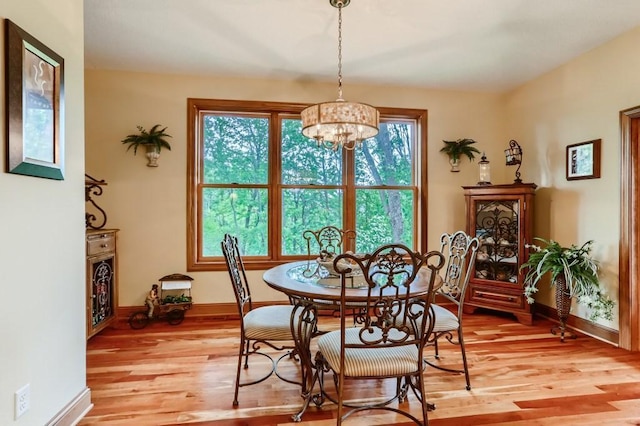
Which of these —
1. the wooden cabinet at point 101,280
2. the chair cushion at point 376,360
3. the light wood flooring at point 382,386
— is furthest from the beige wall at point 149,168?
the chair cushion at point 376,360

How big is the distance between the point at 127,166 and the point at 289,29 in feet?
7.17

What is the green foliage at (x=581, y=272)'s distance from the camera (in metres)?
2.89

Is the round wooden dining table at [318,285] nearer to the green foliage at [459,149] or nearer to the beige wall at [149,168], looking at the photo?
the beige wall at [149,168]

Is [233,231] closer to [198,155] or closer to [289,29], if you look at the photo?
[198,155]

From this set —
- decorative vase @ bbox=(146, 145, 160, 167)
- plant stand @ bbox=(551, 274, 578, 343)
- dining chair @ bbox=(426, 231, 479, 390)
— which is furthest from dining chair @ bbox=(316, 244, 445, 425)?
decorative vase @ bbox=(146, 145, 160, 167)

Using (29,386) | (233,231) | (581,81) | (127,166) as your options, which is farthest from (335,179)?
(29,386)

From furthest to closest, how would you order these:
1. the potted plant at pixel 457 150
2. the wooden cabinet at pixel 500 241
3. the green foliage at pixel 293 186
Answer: the potted plant at pixel 457 150 < the green foliage at pixel 293 186 < the wooden cabinet at pixel 500 241

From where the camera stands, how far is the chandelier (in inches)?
86.8

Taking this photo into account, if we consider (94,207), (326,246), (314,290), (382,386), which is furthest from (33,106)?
(326,246)

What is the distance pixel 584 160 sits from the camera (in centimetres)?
Answer: 316

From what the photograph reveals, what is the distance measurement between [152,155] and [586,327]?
456cm

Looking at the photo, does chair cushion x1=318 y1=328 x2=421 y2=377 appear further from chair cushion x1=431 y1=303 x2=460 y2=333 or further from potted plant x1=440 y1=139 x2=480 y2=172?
potted plant x1=440 y1=139 x2=480 y2=172

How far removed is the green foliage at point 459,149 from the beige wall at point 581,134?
59 centimetres

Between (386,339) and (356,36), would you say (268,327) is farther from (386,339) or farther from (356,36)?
(356,36)
